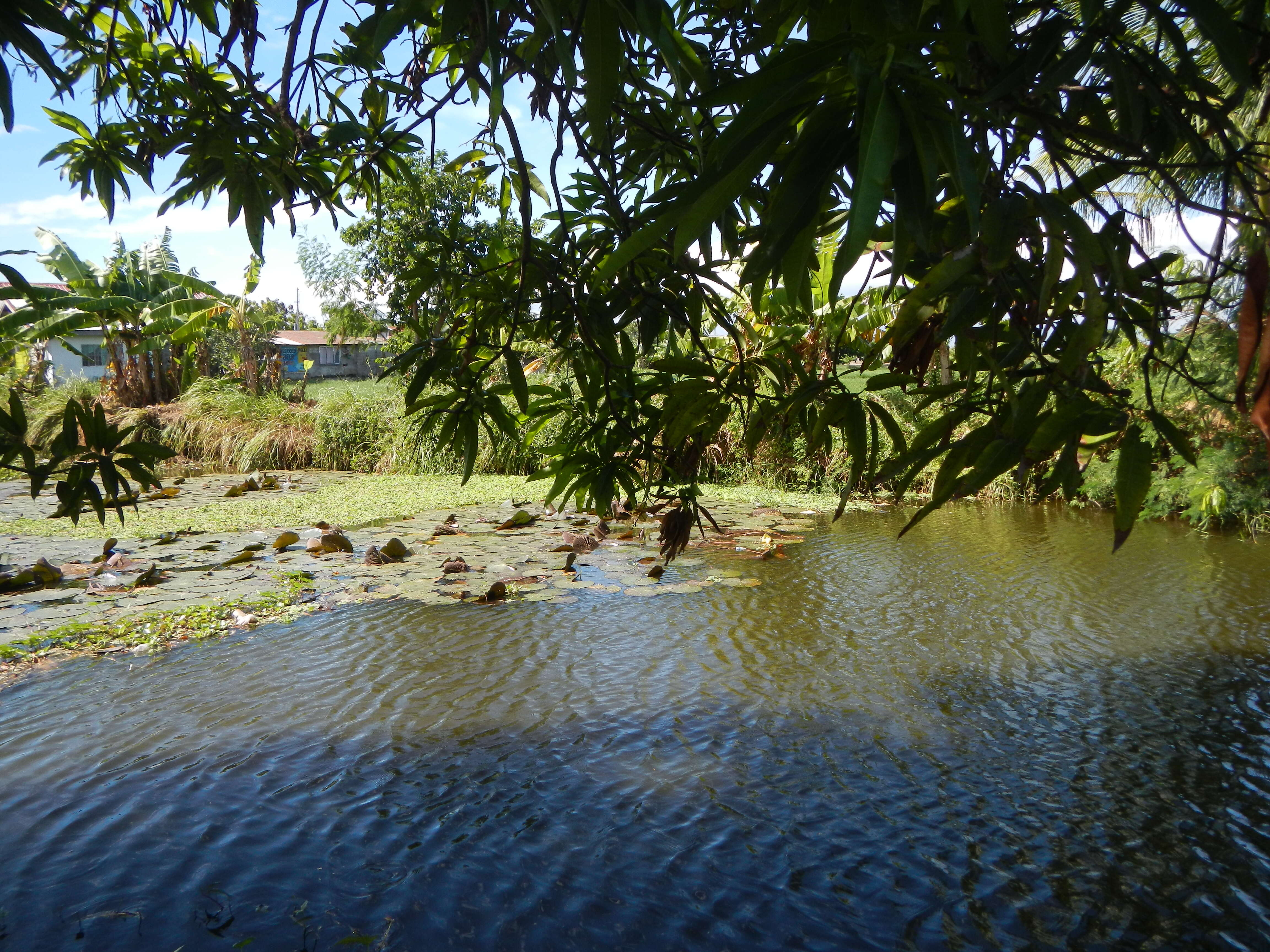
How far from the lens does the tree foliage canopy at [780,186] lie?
2.70 ft

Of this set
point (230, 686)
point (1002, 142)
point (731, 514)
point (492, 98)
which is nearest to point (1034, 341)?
point (1002, 142)

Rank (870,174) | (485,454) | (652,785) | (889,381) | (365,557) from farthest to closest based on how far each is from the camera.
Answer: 1. (485,454)
2. (365,557)
3. (652,785)
4. (889,381)
5. (870,174)

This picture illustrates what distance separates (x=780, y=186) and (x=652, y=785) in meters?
2.37

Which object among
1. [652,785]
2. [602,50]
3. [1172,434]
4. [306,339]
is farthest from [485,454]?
[306,339]

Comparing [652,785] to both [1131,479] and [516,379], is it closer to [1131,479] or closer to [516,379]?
[516,379]

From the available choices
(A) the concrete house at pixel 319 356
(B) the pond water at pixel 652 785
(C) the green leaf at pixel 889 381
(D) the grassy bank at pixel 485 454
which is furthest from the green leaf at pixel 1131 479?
(A) the concrete house at pixel 319 356

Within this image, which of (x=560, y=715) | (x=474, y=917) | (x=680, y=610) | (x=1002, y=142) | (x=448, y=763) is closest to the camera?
(x=1002, y=142)

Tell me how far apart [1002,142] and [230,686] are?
356 centimetres

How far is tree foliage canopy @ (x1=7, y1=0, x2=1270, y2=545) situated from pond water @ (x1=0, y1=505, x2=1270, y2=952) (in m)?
1.19

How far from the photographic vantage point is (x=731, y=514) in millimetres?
7973

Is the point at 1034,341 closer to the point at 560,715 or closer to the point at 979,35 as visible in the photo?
the point at 979,35

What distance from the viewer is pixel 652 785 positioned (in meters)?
2.89

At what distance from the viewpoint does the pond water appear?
2.23 metres

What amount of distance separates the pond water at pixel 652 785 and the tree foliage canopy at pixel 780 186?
1193mm
